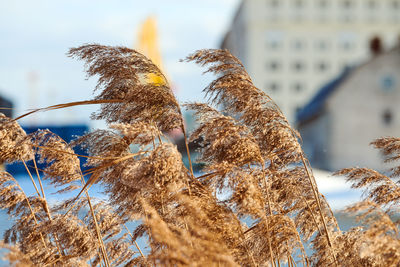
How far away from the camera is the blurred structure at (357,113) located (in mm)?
41531

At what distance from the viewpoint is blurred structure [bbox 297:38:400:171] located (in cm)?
4153

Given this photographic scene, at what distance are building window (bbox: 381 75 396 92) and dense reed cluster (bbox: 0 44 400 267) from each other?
39.1 meters

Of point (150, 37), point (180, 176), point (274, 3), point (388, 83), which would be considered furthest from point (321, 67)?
point (180, 176)

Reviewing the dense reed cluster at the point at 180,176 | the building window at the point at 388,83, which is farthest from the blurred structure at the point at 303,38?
the dense reed cluster at the point at 180,176

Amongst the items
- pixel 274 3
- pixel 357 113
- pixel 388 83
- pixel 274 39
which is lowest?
pixel 357 113

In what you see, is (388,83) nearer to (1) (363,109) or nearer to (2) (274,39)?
(1) (363,109)

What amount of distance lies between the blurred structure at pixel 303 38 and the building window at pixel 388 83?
3677 cm

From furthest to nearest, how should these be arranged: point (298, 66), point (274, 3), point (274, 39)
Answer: point (274, 3), point (274, 39), point (298, 66)

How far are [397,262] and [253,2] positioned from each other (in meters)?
82.1

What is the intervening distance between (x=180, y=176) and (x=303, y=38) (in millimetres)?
84380

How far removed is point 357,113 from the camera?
42.8 metres

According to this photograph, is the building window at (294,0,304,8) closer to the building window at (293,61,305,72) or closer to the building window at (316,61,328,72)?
the building window at (293,61,305,72)

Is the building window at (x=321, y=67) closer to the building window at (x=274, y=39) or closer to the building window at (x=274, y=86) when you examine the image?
the building window at (x=274, y=39)

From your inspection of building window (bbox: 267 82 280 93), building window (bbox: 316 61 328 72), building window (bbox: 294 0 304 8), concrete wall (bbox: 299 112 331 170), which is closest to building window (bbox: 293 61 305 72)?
building window (bbox: 316 61 328 72)
